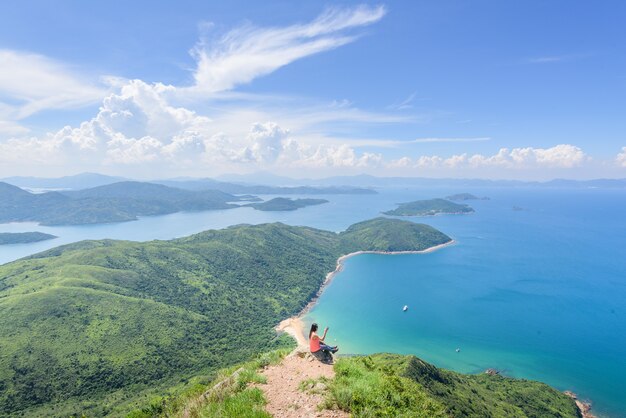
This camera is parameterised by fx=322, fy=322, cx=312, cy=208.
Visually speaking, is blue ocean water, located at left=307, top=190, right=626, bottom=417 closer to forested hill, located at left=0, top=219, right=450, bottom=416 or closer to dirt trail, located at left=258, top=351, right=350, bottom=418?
forested hill, located at left=0, top=219, right=450, bottom=416

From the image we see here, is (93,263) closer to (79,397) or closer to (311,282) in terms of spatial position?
(79,397)

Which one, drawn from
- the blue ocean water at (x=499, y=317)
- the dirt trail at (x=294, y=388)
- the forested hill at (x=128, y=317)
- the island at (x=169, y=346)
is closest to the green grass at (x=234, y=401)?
the island at (x=169, y=346)

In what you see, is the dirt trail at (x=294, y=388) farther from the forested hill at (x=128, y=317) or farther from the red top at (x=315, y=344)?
the forested hill at (x=128, y=317)

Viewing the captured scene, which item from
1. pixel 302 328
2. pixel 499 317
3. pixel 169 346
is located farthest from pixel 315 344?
pixel 499 317

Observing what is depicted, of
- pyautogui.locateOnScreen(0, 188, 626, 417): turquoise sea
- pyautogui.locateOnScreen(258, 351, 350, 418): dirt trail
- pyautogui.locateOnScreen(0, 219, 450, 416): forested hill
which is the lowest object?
pyautogui.locateOnScreen(0, 188, 626, 417): turquoise sea

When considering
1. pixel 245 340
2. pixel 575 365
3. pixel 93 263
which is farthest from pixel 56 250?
pixel 575 365

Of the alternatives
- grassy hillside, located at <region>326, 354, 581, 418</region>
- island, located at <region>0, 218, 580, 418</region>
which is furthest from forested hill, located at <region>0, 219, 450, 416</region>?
grassy hillside, located at <region>326, 354, 581, 418</region>
